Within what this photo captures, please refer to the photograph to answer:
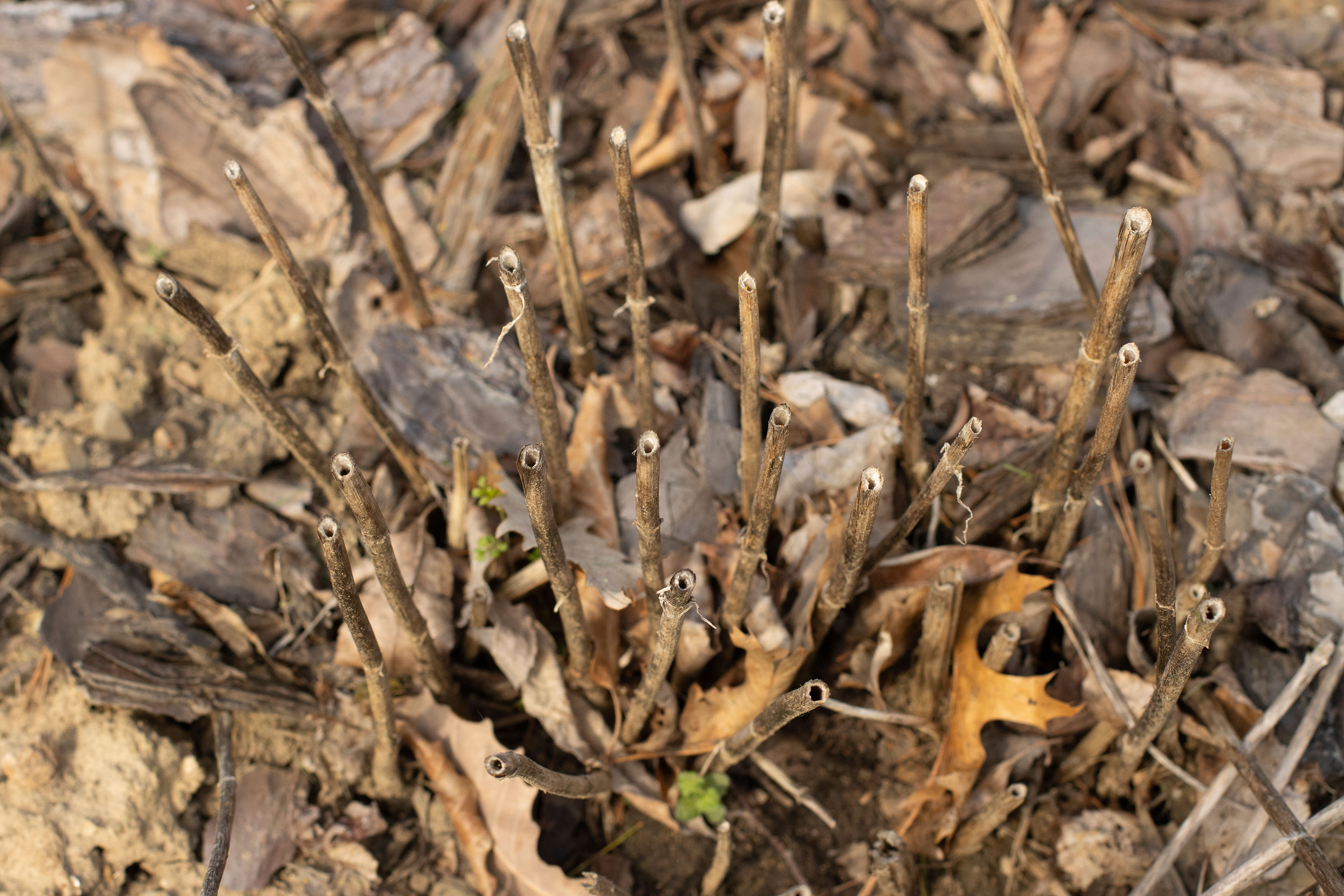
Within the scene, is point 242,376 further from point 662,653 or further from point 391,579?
point 662,653

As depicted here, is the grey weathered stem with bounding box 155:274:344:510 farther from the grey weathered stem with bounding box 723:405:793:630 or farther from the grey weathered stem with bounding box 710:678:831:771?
the grey weathered stem with bounding box 710:678:831:771

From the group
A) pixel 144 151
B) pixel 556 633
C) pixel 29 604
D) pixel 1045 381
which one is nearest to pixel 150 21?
pixel 144 151

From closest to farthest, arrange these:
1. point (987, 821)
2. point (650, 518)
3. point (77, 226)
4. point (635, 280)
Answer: point (650, 518), point (635, 280), point (987, 821), point (77, 226)

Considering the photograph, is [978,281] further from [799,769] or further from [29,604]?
[29,604]

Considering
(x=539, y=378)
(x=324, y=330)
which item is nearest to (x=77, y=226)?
(x=324, y=330)

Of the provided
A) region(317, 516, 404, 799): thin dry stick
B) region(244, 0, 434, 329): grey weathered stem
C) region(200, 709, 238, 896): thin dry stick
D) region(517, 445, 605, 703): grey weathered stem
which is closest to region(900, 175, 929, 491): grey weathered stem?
region(517, 445, 605, 703): grey weathered stem

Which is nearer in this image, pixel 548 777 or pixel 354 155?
pixel 548 777
